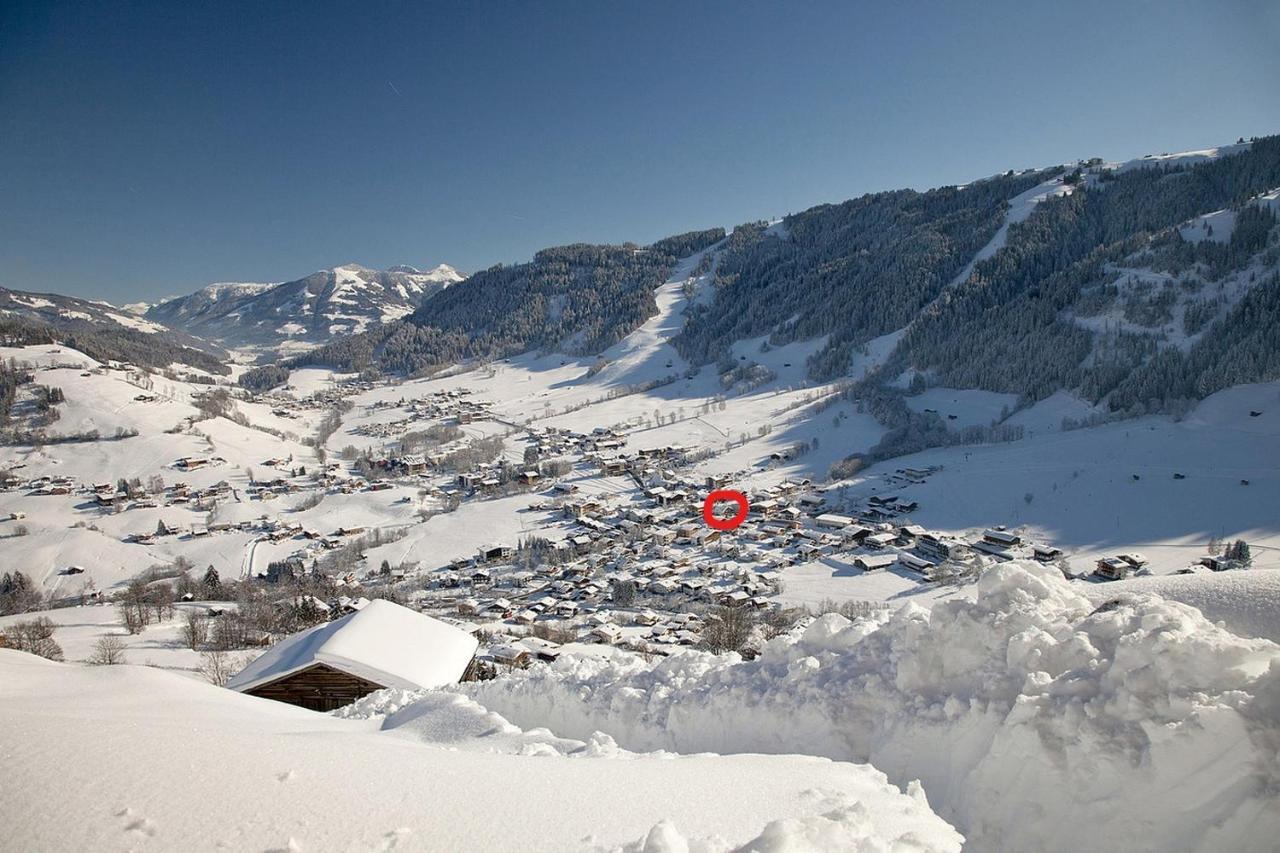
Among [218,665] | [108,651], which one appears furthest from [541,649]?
[108,651]

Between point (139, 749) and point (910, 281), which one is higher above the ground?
point (910, 281)

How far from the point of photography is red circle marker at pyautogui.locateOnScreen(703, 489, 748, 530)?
41.2 m

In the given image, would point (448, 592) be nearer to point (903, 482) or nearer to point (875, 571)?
point (875, 571)

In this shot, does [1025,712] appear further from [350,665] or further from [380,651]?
[380,651]

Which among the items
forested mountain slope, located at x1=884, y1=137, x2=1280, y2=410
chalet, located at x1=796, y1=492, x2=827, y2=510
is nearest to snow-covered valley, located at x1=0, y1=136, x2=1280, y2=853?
forested mountain slope, located at x1=884, y1=137, x2=1280, y2=410

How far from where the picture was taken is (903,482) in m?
45.9

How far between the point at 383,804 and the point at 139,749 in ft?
6.08

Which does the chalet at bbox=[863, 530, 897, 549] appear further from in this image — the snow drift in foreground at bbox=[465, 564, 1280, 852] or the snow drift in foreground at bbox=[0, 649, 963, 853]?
the snow drift in foreground at bbox=[0, 649, 963, 853]

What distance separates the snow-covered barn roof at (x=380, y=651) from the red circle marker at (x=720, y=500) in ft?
90.6

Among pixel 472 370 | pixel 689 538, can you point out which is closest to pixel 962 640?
pixel 689 538

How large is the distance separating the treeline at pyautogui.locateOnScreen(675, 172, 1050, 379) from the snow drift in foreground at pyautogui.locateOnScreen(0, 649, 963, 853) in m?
84.6

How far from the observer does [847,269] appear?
365 ft

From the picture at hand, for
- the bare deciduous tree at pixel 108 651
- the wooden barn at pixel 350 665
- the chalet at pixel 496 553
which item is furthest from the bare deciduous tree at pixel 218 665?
the chalet at pixel 496 553

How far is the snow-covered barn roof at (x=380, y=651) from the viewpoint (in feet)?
41.5
